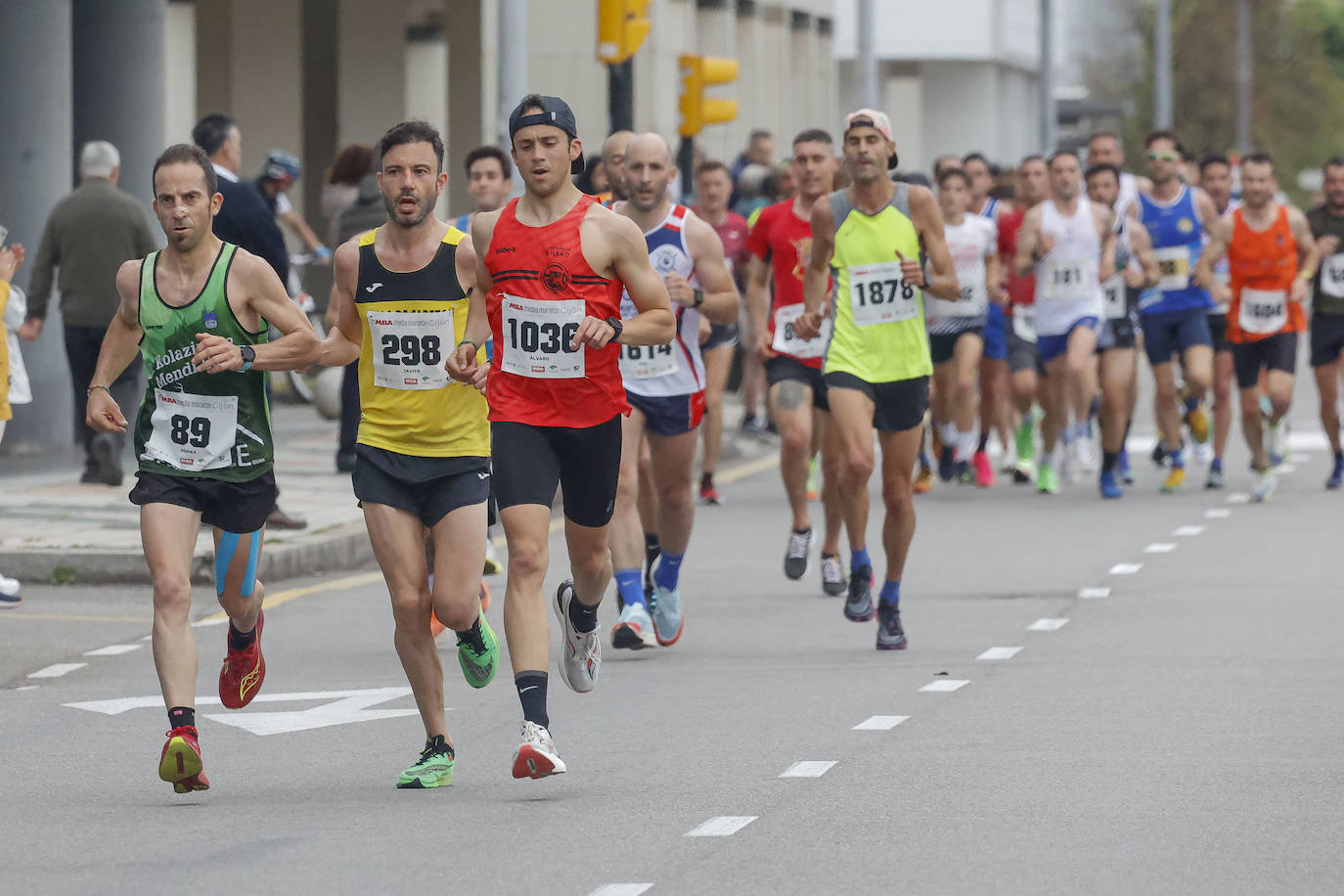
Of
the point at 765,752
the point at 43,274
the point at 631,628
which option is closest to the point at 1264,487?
the point at 631,628

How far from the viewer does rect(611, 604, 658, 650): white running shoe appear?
10578mm

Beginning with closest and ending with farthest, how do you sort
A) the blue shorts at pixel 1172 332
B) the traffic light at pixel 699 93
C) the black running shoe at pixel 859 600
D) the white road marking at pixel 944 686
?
1. the white road marking at pixel 944 686
2. the black running shoe at pixel 859 600
3. the blue shorts at pixel 1172 332
4. the traffic light at pixel 699 93

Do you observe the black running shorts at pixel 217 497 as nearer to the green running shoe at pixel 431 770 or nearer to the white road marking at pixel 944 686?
the green running shoe at pixel 431 770

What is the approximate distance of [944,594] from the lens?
41.5 ft

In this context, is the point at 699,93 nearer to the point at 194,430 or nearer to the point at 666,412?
the point at 666,412

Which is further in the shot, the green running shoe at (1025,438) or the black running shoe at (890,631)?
the green running shoe at (1025,438)

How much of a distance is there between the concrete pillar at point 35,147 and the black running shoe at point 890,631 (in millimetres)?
9103

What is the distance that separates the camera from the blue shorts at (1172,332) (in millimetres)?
18266

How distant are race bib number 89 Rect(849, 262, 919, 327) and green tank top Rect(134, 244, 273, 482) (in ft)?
11.3

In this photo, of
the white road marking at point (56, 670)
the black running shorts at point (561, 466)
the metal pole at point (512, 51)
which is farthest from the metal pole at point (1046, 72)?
the black running shorts at point (561, 466)

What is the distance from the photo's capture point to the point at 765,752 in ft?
27.0

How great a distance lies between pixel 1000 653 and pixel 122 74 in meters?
11.2

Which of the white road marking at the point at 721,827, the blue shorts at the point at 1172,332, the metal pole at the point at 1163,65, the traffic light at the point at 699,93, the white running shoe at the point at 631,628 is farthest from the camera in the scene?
the metal pole at the point at 1163,65

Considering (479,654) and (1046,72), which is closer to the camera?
(479,654)
